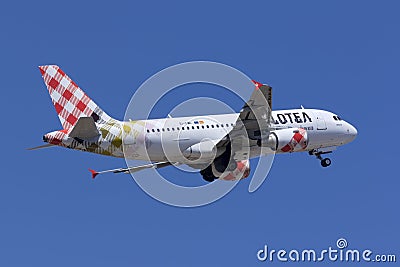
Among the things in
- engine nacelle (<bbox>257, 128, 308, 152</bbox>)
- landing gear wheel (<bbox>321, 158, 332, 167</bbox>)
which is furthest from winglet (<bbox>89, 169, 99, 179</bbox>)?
landing gear wheel (<bbox>321, 158, 332, 167</bbox>)

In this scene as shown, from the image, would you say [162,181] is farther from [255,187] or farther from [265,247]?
[265,247]

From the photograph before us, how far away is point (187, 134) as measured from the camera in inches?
2181

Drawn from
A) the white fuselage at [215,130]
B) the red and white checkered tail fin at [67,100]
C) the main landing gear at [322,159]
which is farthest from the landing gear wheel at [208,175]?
the red and white checkered tail fin at [67,100]

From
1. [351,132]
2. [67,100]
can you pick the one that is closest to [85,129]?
[67,100]

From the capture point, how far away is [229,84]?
50.3m

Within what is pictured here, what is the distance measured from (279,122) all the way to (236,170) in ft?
15.4

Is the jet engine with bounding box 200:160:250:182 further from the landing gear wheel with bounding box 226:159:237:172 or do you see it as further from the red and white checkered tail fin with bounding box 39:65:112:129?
the red and white checkered tail fin with bounding box 39:65:112:129

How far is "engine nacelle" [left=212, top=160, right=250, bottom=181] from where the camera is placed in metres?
58.2

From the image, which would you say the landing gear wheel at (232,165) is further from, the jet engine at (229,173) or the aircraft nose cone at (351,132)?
the aircraft nose cone at (351,132)

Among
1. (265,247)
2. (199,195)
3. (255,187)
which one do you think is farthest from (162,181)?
(265,247)

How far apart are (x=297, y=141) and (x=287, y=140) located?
3.88ft

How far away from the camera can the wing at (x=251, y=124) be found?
49656mm
